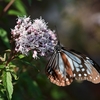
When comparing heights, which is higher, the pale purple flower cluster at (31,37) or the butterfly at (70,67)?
the pale purple flower cluster at (31,37)

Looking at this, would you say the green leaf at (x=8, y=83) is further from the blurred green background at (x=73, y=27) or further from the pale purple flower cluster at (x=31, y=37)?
the blurred green background at (x=73, y=27)

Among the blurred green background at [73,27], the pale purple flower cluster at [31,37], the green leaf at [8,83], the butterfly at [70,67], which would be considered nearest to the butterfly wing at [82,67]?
the butterfly at [70,67]

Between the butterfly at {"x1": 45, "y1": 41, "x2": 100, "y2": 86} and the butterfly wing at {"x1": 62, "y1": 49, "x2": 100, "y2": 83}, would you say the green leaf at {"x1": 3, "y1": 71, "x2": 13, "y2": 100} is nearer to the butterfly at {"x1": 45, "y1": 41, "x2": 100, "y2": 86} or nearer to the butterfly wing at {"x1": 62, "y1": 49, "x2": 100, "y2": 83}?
the butterfly at {"x1": 45, "y1": 41, "x2": 100, "y2": 86}

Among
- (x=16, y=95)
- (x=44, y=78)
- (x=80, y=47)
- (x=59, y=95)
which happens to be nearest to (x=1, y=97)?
(x=16, y=95)

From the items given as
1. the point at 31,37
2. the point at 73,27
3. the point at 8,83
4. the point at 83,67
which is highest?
the point at 73,27

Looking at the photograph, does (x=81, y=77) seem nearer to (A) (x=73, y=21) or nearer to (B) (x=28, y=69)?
(B) (x=28, y=69)

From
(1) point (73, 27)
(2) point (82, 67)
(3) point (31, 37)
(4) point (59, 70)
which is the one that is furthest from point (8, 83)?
(1) point (73, 27)

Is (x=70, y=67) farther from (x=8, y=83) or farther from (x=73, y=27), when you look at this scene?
(x=73, y=27)
